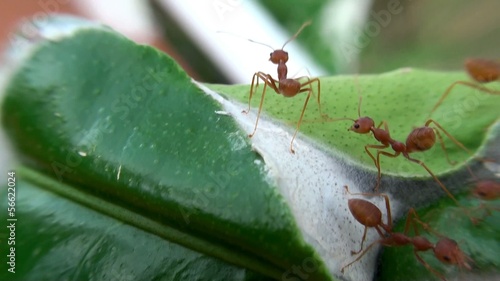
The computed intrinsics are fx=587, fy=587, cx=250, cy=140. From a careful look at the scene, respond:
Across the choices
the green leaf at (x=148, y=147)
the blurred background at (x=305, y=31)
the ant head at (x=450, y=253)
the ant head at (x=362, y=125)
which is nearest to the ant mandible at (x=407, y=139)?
the ant head at (x=362, y=125)

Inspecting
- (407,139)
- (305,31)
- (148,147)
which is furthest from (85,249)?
(305,31)

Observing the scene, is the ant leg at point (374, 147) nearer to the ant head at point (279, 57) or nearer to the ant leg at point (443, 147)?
the ant leg at point (443, 147)

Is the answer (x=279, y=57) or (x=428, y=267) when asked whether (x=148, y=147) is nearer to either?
(x=428, y=267)

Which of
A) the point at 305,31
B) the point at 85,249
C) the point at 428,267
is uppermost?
the point at 85,249

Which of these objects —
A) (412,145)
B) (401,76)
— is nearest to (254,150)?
(412,145)

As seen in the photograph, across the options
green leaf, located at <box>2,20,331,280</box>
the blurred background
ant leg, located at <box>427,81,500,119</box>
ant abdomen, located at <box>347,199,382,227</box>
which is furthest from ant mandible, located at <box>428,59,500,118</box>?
the blurred background

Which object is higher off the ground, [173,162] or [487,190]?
[173,162]

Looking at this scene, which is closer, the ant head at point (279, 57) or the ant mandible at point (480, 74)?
the ant mandible at point (480, 74)
